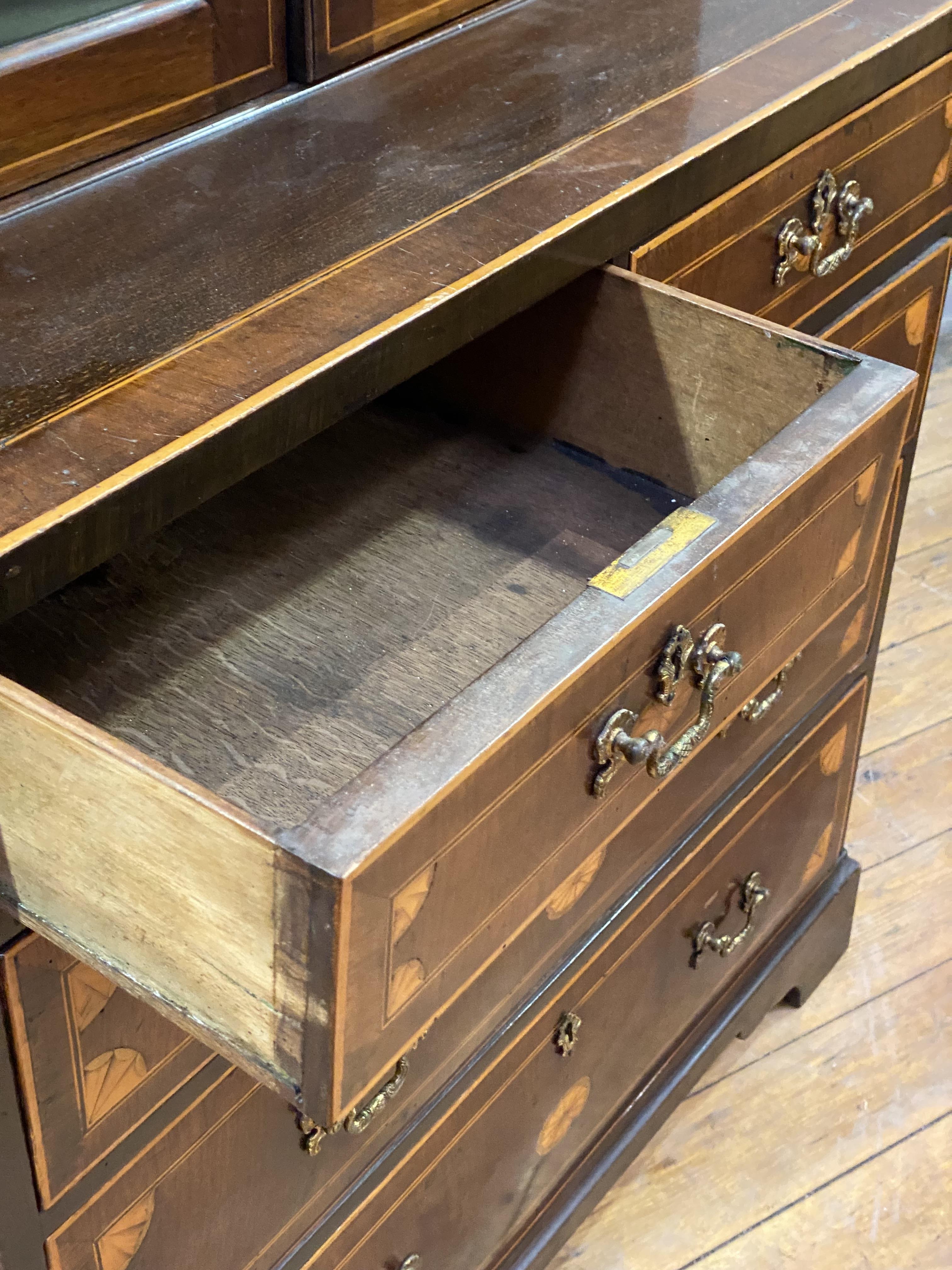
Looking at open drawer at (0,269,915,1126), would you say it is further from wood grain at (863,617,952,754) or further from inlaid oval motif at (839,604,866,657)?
wood grain at (863,617,952,754)

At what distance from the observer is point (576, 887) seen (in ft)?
2.53

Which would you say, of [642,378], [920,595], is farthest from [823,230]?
[920,595]

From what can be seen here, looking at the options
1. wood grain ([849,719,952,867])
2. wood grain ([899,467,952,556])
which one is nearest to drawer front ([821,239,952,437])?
wood grain ([849,719,952,867])

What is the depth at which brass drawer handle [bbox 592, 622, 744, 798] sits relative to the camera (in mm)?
659

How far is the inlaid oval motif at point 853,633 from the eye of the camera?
986 mm

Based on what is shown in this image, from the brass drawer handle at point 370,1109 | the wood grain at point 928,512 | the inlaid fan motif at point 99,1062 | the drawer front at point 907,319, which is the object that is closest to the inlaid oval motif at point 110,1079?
the inlaid fan motif at point 99,1062

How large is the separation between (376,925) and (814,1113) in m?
0.99

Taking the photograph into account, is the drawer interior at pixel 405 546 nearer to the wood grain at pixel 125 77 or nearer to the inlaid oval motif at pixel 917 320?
the wood grain at pixel 125 77

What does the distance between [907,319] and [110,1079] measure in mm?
975

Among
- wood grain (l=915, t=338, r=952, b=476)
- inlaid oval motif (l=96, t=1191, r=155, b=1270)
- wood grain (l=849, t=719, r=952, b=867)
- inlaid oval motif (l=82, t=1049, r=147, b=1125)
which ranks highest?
inlaid oval motif (l=82, t=1049, r=147, b=1125)

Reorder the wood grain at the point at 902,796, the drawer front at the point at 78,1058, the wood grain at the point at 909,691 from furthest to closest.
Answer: the wood grain at the point at 909,691 → the wood grain at the point at 902,796 → the drawer front at the point at 78,1058

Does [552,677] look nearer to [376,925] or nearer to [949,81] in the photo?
[376,925]

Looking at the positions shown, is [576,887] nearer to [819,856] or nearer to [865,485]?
[865,485]

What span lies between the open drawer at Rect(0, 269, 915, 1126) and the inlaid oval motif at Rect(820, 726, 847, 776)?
1.16ft
